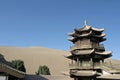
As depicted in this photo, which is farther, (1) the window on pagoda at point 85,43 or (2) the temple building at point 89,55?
(1) the window on pagoda at point 85,43

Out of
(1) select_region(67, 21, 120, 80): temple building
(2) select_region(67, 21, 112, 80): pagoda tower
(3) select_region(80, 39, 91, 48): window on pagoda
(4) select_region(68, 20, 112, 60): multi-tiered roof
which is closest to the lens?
(1) select_region(67, 21, 120, 80): temple building

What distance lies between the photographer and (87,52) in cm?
3609

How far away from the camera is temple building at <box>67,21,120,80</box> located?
34.7 metres

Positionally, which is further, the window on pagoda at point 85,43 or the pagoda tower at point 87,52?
the window on pagoda at point 85,43

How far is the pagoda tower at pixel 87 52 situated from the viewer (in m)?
35.3

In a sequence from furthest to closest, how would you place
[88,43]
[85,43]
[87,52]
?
1. [85,43]
2. [88,43]
3. [87,52]

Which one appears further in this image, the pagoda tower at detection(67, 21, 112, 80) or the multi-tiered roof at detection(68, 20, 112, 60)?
the multi-tiered roof at detection(68, 20, 112, 60)

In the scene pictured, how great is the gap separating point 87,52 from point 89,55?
2.00 ft

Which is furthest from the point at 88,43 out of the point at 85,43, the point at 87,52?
the point at 87,52

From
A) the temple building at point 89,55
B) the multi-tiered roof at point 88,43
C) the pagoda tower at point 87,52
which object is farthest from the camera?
the multi-tiered roof at point 88,43

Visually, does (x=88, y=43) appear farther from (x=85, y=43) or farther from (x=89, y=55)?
(x=89, y=55)

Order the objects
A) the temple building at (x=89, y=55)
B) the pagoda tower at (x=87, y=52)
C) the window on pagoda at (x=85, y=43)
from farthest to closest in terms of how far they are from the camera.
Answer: the window on pagoda at (x=85, y=43), the pagoda tower at (x=87, y=52), the temple building at (x=89, y=55)

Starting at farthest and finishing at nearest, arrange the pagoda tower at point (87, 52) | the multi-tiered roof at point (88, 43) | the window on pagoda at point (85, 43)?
the window on pagoda at point (85, 43), the multi-tiered roof at point (88, 43), the pagoda tower at point (87, 52)

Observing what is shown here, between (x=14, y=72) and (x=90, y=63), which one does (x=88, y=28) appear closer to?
(x=90, y=63)
